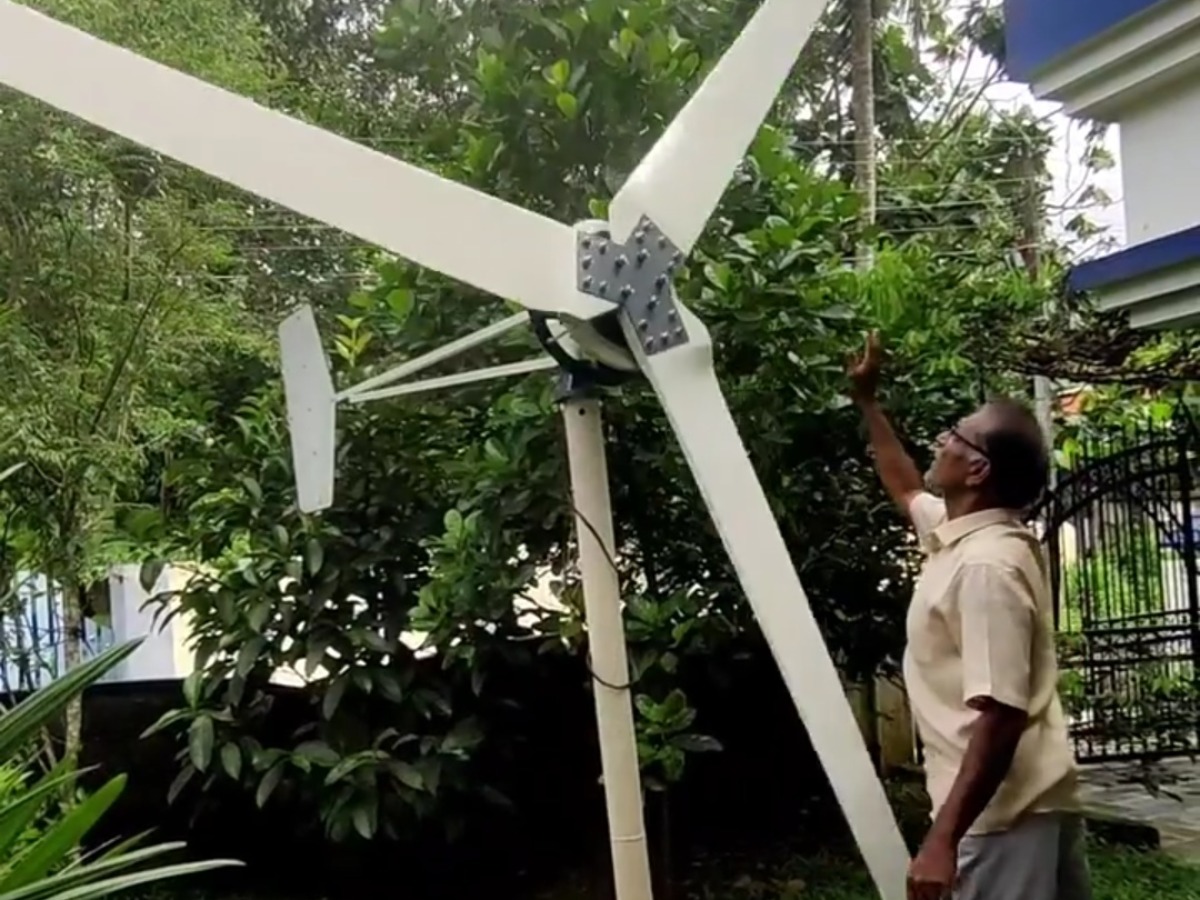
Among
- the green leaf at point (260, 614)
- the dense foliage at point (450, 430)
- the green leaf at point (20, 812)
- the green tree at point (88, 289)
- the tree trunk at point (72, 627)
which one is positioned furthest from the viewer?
the tree trunk at point (72, 627)

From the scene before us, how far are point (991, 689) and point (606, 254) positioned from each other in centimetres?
98

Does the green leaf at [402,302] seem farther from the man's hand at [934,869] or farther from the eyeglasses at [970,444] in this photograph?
the man's hand at [934,869]

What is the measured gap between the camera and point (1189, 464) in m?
5.42

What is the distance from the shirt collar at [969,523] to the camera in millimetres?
2076

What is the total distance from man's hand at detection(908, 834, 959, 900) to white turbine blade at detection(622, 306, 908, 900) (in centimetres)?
31

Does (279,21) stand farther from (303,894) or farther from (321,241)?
(303,894)

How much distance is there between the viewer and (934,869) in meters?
1.93

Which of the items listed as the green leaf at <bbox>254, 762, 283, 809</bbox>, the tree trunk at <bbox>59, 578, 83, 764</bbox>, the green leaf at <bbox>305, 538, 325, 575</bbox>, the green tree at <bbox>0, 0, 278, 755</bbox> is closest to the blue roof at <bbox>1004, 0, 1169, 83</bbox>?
the green leaf at <bbox>305, 538, 325, 575</bbox>

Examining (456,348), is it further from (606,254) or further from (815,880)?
(815,880)

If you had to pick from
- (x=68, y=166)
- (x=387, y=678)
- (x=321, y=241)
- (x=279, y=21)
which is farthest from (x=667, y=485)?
(x=279, y=21)

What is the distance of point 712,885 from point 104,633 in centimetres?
416

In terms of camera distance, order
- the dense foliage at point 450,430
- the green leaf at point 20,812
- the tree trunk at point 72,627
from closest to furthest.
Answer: the green leaf at point 20,812, the dense foliage at point 450,430, the tree trunk at point 72,627

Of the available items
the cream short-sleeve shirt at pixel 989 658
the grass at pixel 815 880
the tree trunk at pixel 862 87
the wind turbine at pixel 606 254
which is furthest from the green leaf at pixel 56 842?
the tree trunk at pixel 862 87

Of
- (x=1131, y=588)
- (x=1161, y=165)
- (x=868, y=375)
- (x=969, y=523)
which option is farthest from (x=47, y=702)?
(x=1131, y=588)
